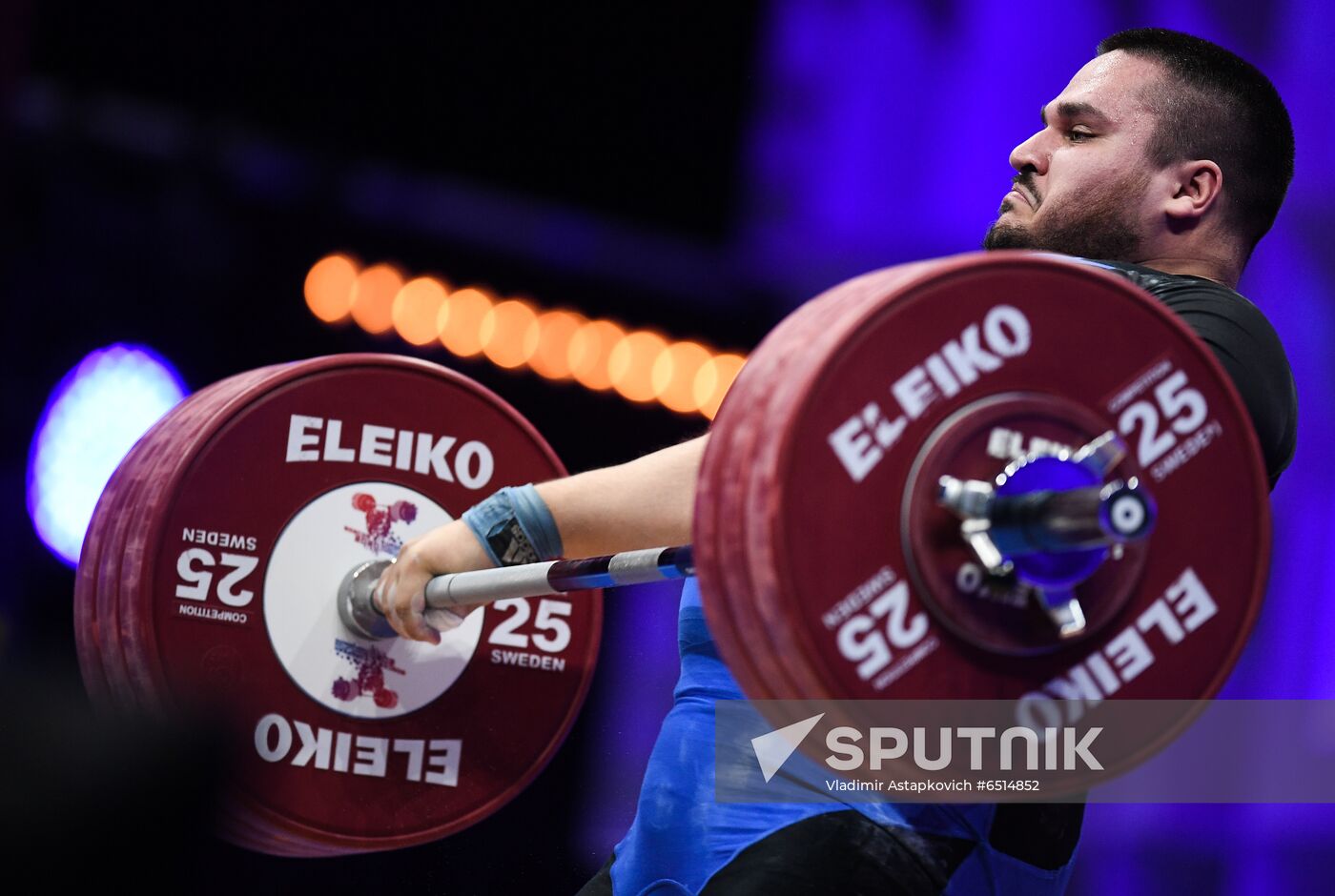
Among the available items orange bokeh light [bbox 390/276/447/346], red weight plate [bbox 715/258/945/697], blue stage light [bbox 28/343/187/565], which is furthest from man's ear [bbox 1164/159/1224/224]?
blue stage light [bbox 28/343/187/565]

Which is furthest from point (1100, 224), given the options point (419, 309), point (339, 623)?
point (419, 309)

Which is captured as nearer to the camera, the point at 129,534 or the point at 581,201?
the point at 129,534

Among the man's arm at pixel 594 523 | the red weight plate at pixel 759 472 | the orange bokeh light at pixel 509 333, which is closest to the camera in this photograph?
the red weight plate at pixel 759 472

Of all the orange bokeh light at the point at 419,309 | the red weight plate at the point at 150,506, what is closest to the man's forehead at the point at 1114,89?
the red weight plate at the point at 150,506

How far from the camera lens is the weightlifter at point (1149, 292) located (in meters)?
1.65

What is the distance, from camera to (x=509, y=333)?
584 centimetres

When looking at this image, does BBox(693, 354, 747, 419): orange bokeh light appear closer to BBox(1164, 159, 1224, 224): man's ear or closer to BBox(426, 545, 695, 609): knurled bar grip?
BBox(1164, 159, 1224, 224): man's ear

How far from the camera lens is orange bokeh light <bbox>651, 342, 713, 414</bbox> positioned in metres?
6.07

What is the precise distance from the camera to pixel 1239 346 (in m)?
1.61

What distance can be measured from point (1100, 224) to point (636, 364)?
13.4 feet

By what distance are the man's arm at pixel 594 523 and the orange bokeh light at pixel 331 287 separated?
366 cm

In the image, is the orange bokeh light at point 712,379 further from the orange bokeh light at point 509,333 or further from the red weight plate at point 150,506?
the red weight plate at point 150,506

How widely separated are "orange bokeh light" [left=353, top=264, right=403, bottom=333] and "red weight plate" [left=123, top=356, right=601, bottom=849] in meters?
3.35

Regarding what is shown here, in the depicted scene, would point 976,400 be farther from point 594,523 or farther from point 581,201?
point 581,201
